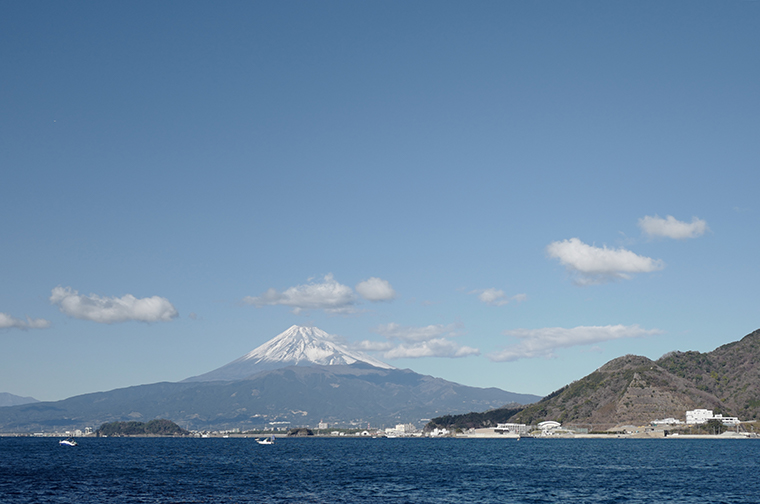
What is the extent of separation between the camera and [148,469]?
13150 cm

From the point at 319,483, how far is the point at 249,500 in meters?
23.2

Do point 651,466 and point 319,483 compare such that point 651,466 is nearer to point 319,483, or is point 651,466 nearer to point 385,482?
point 385,482

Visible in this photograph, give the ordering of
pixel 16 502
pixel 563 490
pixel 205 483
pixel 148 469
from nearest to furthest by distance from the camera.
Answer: pixel 16 502
pixel 563 490
pixel 205 483
pixel 148 469

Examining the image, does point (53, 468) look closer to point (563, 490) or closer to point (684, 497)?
point (563, 490)

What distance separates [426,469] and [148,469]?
5455 centimetres

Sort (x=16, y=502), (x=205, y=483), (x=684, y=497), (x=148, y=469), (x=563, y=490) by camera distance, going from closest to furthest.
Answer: (x=16, y=502), (x=684, y=497), (x=563, y=490), (x=205, y=483), (x=148, y=469)

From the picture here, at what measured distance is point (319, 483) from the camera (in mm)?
103062

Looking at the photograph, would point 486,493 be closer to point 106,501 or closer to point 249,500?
point 249,500

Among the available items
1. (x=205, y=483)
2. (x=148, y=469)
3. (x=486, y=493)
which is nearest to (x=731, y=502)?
(x=486, y=493)

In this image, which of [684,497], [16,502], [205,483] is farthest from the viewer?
[205,483]

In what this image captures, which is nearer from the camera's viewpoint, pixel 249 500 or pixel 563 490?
pixel 249 500

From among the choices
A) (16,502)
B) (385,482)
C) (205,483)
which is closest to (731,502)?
(385,482)

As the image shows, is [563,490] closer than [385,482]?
Yes

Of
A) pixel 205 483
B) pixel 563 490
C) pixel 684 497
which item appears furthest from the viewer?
pixel 205 483
